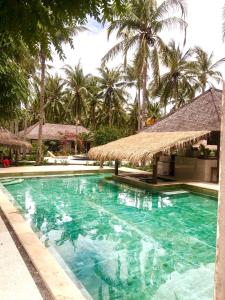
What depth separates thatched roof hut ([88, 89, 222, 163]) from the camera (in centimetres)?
1168

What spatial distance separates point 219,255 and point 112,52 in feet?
64.3

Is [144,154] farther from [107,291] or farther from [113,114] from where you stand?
[113,114]

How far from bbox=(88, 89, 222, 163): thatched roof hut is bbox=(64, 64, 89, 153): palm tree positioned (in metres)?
15.4

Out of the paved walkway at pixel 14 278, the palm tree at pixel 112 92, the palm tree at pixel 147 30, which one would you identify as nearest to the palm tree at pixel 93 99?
the palm tree at pixel 112 92

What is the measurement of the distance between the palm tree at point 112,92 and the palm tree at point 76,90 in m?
2.14

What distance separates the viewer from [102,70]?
32625 millimetres

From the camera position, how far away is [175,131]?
14.1m

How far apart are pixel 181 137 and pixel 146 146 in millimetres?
1526

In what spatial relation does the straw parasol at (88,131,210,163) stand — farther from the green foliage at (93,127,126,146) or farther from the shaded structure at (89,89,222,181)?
the green foliage at (93,127,126,146)

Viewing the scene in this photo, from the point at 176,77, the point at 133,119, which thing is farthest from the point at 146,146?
the point at 133,119

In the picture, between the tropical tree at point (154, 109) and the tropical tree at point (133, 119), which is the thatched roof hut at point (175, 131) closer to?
the tropical tree at point (133, 119)

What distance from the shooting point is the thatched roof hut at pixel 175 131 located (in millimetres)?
11680

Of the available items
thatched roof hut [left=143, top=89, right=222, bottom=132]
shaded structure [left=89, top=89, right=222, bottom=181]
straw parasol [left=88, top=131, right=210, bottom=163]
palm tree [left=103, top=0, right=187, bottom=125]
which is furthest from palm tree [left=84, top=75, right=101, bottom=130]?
straw parasol [left=88, top=131, right=210, bottom=163]

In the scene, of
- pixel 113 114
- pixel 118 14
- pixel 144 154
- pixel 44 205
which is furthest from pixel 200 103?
pixel 113 114
